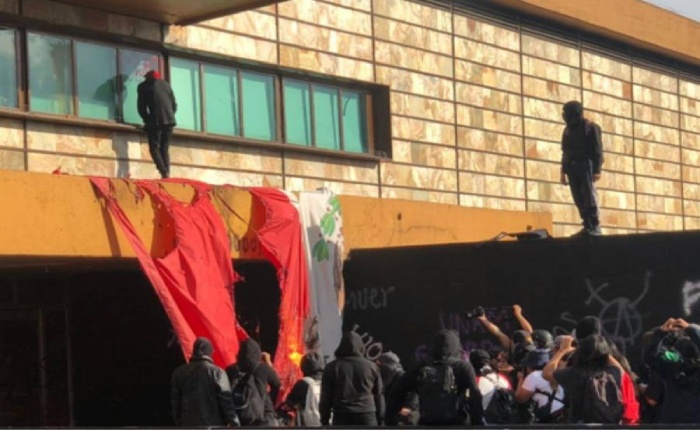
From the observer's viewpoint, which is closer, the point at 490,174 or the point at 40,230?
the point at 40,230

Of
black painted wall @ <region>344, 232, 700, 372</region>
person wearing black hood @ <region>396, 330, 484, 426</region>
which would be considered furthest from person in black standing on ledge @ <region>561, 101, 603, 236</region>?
person wearing black hood @ <region>396, 330, 484, 426</region>

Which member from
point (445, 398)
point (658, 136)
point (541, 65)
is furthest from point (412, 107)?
point (445, 398)

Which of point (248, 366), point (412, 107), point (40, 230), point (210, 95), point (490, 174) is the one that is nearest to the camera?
point (248, 366)

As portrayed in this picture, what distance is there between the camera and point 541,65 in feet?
87.7

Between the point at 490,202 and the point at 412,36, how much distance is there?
3374 mm

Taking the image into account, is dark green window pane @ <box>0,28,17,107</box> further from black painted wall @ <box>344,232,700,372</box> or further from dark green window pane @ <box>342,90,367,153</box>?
dark green window pane @ <box>342,90,367,153</box>

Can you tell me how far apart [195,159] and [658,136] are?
13.8 metres

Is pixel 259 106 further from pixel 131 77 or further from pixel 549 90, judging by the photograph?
pixel 549 90

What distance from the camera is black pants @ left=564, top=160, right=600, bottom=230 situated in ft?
56.5

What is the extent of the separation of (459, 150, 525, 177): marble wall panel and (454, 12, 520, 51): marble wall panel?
2.00 meters

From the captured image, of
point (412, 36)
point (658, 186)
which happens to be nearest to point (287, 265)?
point (412, 36)

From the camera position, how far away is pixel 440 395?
34.7 feet

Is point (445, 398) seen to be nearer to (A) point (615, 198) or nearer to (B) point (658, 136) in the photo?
(A) point (615, 198)

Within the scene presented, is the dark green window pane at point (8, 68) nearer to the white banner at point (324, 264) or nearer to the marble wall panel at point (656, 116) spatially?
the white banner at point (324, 264)
